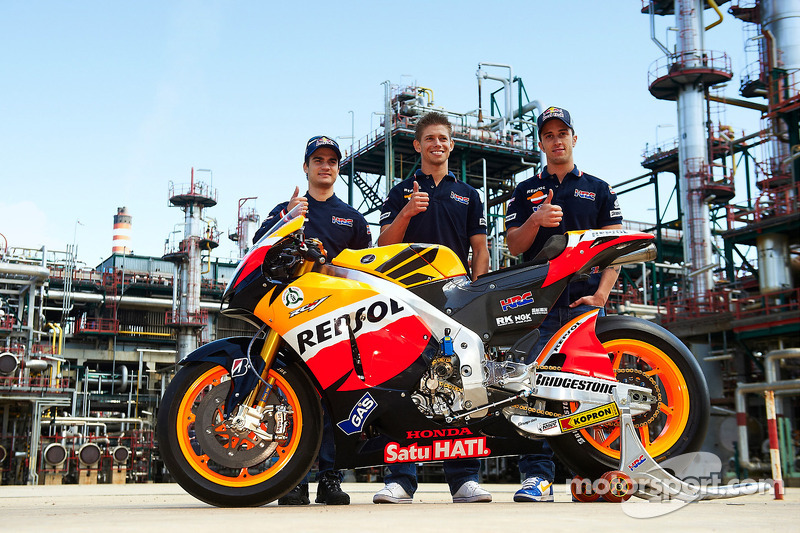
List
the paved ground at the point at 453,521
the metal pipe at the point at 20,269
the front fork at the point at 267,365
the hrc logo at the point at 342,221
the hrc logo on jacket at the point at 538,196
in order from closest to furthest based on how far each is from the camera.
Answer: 1. the paved ground at the point at 453,521
2. the front fork at the point at 267,365
3. the hrc logo on jacket at the point at 538,196
4. the hrc logo at the point at 342,221
5. the metal pipe at the point at 20,269

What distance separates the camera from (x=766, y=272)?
78.7ft

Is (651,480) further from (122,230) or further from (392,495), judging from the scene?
(122,230)

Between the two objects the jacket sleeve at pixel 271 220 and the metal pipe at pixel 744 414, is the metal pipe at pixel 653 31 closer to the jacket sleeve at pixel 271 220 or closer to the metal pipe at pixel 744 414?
the metal pipe at pixel 744 414

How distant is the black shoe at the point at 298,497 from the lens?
4535 mm

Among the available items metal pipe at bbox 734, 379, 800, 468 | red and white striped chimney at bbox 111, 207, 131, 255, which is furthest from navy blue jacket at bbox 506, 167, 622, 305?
red and white striped chimney at bbox 111, 207, 131, 255

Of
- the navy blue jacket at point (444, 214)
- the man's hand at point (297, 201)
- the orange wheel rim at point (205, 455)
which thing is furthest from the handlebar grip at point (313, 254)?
the navy blue jacket at point (444, 214)

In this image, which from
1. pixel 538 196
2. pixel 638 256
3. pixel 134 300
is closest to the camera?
pixel 638 256

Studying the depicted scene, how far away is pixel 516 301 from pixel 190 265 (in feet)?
114

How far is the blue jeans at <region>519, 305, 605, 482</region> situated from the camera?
4.36 m

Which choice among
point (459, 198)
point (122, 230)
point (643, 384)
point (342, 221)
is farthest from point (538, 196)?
point (122, 230)

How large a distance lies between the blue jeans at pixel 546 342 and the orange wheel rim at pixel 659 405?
0.94 ft

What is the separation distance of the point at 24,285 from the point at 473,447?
28676 mm

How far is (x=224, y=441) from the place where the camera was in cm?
409

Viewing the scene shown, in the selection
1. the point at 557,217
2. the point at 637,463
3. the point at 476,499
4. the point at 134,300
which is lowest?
the point at 476,499
